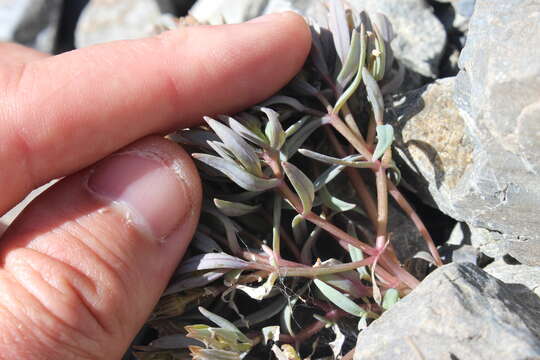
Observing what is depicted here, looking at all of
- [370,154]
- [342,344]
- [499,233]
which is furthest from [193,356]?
[499,233]

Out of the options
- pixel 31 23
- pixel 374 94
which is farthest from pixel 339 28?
pixel 31 23

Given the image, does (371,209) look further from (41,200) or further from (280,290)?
(41,200)

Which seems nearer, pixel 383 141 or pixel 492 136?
pixel 492 136

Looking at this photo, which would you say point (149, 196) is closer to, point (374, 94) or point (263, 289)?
point (263, 289)

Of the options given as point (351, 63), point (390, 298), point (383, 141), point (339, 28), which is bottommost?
point (390, 298)

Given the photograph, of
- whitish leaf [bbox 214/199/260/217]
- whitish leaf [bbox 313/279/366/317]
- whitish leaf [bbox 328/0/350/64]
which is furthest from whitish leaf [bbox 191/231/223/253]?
whitish leaf [bbox 328/0/350/64]

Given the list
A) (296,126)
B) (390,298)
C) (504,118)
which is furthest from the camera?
(296,126)
